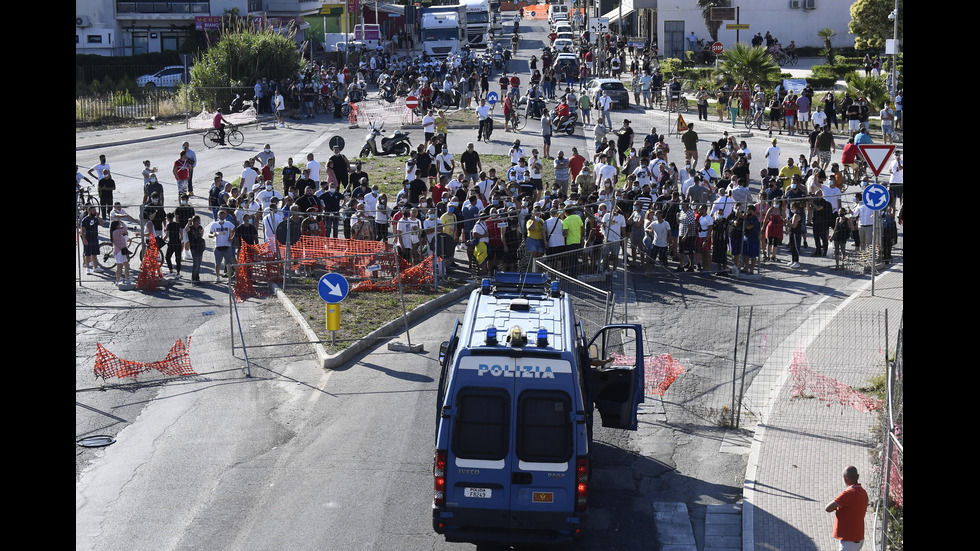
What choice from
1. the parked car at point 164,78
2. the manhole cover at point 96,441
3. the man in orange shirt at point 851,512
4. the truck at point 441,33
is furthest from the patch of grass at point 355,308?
the truck at point 441,33

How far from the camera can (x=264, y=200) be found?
2417cm

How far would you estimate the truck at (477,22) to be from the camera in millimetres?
72688

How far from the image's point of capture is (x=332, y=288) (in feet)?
54.4

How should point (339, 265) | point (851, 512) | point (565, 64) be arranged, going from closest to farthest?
1. point (851, 512)
2. point (339, 265)
3. point (565, 64)

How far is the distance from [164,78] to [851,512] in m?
54.6

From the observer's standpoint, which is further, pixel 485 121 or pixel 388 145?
pixel 485 121

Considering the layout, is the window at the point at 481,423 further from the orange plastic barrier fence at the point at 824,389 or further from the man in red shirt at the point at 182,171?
the man in red shirt at the point at 182,171

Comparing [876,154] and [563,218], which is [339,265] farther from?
[876,154]

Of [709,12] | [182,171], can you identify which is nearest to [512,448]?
[182,171]

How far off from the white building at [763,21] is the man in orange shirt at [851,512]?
57.2 metres

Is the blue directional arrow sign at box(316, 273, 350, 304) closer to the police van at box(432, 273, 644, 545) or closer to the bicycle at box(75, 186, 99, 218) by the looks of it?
the police van at box(432, 273, 644, 545)

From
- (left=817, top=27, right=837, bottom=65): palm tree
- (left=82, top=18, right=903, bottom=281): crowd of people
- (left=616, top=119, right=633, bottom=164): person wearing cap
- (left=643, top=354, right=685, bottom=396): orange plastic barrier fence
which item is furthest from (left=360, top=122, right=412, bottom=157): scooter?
(left=817, top=27, right=837, bottom=65): palm tree

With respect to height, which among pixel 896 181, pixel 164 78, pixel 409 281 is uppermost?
pixel 164 78
